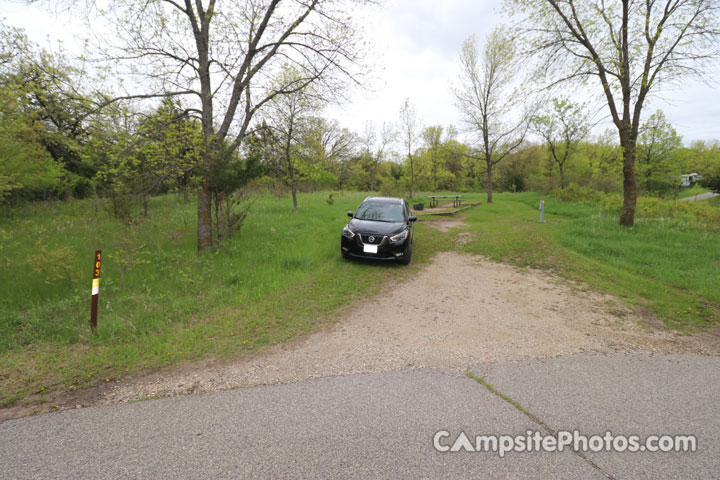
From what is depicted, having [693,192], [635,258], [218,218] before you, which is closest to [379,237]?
[218,218]

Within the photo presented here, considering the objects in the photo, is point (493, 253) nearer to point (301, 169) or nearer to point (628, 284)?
point (628, 284)

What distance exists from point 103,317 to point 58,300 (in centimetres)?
161

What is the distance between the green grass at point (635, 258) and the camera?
5720mm

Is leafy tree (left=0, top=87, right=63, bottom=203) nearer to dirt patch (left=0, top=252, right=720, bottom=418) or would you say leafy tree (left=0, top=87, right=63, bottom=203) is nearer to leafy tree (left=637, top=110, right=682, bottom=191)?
dirt patch (left=0, top=252, right=720, bottom=418)

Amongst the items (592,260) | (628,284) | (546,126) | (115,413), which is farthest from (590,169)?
(115,413)

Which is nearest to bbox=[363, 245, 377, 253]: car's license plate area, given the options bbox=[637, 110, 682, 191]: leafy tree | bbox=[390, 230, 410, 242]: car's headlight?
bbox=[390, 230, 410, 242]: car's headlight

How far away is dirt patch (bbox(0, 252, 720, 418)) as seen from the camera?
3.31 meters

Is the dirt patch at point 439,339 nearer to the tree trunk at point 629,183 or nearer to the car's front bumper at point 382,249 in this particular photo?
the car's front bumper at point 382,249

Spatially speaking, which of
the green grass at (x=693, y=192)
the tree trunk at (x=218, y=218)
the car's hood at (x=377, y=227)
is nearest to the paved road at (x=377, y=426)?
the car's hood at (x=377, y=227)

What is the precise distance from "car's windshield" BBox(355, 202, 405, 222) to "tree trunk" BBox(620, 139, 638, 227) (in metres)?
8.37

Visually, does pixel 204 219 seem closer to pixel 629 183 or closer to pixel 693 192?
pixel 629 183

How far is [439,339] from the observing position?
14.0 feet

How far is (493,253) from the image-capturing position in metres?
9.80

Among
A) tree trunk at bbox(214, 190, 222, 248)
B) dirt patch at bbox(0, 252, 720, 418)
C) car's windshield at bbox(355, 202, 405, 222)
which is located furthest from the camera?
car's windshield at bbox(355, 202, 405, 222)
